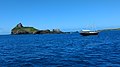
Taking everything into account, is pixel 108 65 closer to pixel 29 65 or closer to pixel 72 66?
pixel 72 66

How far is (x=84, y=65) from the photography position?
114ft

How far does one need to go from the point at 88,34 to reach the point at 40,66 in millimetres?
135304

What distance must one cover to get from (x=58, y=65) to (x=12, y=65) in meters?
6.55

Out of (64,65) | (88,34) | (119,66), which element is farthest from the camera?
(88,34)

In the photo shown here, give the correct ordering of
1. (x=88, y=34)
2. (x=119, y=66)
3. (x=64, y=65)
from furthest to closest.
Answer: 1. (x=88, y=34)
2. (x=64, y=65)
3. (x=119, y=66)

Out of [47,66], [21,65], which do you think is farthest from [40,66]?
[21,65]

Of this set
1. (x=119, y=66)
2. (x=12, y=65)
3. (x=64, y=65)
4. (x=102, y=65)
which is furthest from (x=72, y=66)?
(x=12, y=65)

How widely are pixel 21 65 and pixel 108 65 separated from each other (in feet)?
39.2

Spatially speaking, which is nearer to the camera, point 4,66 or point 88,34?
point 4,66

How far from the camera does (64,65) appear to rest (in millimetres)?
35094

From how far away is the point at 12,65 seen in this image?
36.3 meters

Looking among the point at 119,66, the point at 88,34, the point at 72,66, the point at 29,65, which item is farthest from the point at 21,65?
the point at 88,34

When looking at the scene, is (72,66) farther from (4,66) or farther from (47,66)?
(4,66)

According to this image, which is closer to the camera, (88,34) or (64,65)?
(64,65)
